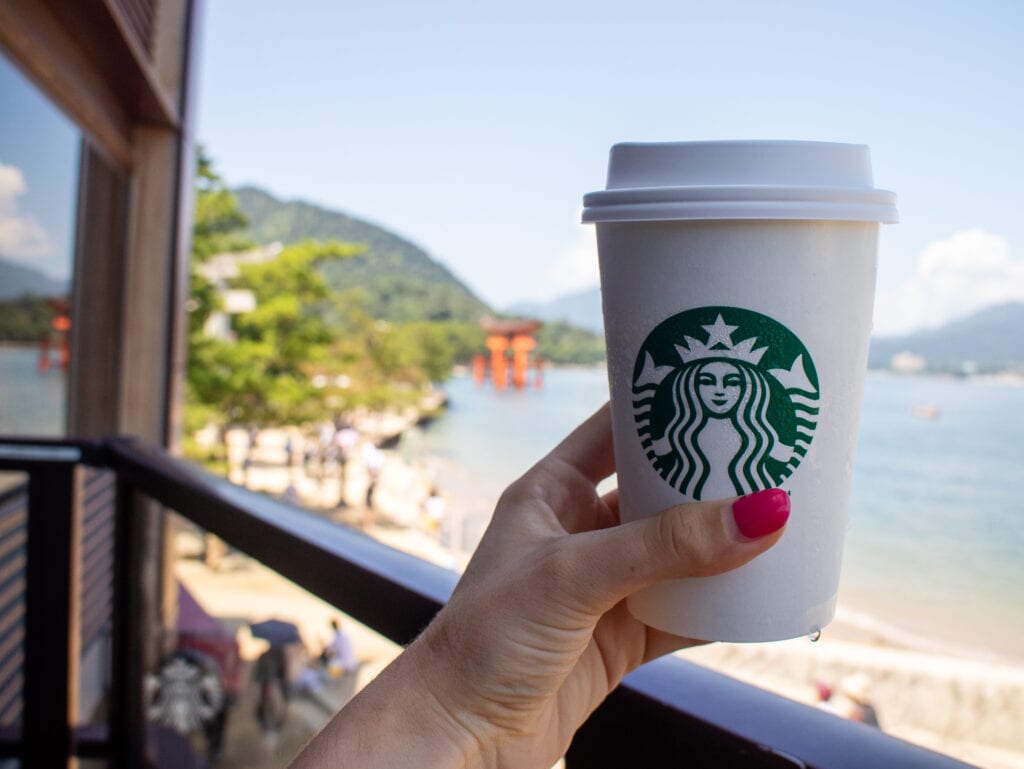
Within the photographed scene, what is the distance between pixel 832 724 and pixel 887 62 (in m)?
70.2

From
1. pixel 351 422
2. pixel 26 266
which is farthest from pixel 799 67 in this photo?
pixel 26 266

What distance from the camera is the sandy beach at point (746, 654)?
1380cm

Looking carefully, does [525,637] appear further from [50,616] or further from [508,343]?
[508,343]

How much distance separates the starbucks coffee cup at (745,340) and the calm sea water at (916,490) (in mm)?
23640

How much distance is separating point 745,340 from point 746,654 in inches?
893

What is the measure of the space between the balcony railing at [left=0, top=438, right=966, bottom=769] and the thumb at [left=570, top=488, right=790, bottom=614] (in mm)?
97

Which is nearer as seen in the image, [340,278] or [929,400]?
[929,400]

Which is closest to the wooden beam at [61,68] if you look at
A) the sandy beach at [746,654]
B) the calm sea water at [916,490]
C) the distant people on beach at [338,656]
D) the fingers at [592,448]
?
the fingers at [592,448]

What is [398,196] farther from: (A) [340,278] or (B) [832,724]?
(B) [832,724]

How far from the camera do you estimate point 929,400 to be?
47.9m

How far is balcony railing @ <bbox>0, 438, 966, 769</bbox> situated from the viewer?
47cm

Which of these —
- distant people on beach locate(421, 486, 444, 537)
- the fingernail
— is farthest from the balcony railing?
distant people on beach locate(421, 486, 444, 537)

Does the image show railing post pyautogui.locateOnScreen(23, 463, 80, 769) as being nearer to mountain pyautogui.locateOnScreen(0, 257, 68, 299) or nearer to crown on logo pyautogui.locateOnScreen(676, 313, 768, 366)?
crown on logo pyautogui.locateOnScreen(676, 313, 768, 366)

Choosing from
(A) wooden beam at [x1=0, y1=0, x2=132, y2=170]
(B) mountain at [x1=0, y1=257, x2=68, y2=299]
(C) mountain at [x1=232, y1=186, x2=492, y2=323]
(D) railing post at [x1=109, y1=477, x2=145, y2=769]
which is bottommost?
(D) railing post at [x1=109, y1=477, x2=145, y2=769]
